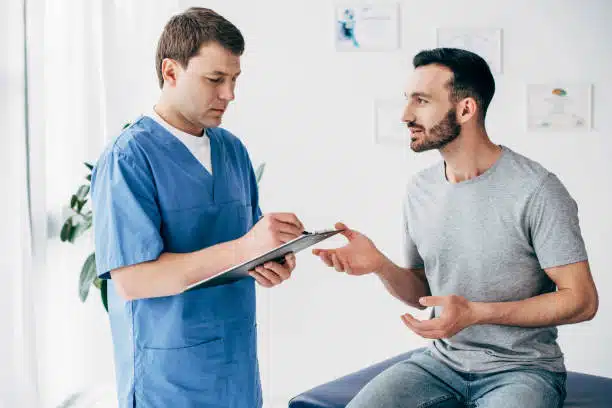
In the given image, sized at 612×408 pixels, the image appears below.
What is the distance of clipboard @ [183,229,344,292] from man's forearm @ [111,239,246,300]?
0.02 m

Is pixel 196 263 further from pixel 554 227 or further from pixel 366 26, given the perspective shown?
pixel 366 26

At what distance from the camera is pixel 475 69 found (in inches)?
76.6

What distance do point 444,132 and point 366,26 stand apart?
1.47m

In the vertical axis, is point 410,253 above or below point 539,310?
above

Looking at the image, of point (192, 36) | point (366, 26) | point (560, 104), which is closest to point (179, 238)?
point (192, 36)

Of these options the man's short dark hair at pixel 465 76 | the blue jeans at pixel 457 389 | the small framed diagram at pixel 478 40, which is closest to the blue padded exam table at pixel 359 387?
the blue jeans at pixel 457 389

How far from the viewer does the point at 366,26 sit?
3.23 metres

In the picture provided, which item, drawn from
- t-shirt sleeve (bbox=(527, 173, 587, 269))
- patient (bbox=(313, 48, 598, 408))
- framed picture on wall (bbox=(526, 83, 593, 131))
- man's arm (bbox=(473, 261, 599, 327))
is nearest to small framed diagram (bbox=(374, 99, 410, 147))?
framed picture on wall (bbox=(526, 83, 593, 131))

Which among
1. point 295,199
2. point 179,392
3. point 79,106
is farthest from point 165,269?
point 295,199

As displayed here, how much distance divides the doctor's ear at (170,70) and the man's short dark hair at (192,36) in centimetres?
1

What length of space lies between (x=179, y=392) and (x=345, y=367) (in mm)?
1946

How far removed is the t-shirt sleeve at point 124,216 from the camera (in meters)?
1.45

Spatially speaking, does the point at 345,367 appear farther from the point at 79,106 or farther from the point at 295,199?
the point at 79,106

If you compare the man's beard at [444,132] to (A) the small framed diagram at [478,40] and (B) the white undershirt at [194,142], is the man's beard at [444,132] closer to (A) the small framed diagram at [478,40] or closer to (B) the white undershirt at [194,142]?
(B) the white undershirt at [194,142]
